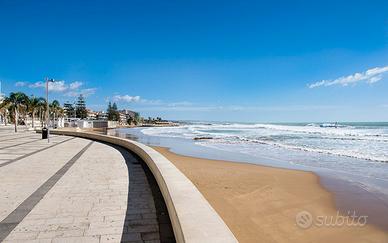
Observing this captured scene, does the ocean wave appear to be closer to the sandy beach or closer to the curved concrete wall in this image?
the sandy beach

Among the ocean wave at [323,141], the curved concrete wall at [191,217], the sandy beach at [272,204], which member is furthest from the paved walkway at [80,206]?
the ocean wave at [323,141]

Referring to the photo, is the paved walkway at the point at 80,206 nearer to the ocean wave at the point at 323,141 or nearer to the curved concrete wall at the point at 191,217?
the curved concrete wall at the point at 191,217

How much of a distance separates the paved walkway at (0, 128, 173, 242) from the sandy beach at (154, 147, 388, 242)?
175 centimetres

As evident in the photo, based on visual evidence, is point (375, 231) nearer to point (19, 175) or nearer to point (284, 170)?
point (284, 170)

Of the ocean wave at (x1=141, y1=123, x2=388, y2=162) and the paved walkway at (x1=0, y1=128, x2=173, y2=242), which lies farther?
the ocean wave at (x1=141, y1=123, x2=388, y2=162)

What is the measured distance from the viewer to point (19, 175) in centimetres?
756

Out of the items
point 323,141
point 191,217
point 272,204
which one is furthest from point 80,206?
point 323,141

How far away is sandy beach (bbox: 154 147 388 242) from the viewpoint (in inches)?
207

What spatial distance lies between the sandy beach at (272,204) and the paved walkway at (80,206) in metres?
1.75

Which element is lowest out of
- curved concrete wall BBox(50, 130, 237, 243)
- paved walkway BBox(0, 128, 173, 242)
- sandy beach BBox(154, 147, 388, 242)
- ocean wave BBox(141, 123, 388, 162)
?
sandy beach BBox(154, 147, 388, 242)

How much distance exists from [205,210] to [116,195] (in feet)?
9.72

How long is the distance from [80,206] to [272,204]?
446cm

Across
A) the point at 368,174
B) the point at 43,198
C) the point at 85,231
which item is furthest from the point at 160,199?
the point at 368,174

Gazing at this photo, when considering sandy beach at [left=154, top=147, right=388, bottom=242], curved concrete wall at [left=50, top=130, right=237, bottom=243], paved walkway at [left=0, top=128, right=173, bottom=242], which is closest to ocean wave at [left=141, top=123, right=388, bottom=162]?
sandy beach at [left=154, top=147, right=388, bottom=242]
